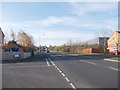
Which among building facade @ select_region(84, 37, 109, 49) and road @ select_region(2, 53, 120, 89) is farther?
building facade @ select_region(84, 37, 109, 49)

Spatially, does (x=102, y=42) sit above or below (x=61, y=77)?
above

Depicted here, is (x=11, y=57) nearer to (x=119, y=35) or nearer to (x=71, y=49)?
(x=119, y=35)

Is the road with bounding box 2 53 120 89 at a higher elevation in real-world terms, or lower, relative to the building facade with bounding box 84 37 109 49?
lower

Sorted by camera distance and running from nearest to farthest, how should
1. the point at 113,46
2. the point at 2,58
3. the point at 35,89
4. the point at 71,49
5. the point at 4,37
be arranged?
the point at 35,89, the point at 2,58, the point at 4,37, the point at 113,46, the point at 71,49

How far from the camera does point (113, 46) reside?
120 meters

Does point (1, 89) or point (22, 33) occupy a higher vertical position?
point (22, 33)

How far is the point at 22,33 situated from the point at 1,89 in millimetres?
101045

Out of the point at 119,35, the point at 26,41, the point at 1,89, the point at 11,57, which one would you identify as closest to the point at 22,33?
the point at 26,41

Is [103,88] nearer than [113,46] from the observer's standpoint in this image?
Yes

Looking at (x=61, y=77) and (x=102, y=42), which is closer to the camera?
(x=61, y=77)

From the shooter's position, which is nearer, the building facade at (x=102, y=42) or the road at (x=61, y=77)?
the road at (x=61, y=77)

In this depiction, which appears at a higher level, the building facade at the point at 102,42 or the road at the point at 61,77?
the building facade at the point at 102,42

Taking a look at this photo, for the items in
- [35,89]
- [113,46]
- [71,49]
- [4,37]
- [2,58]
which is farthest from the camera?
[71,49]

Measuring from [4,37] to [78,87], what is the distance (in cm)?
9939
